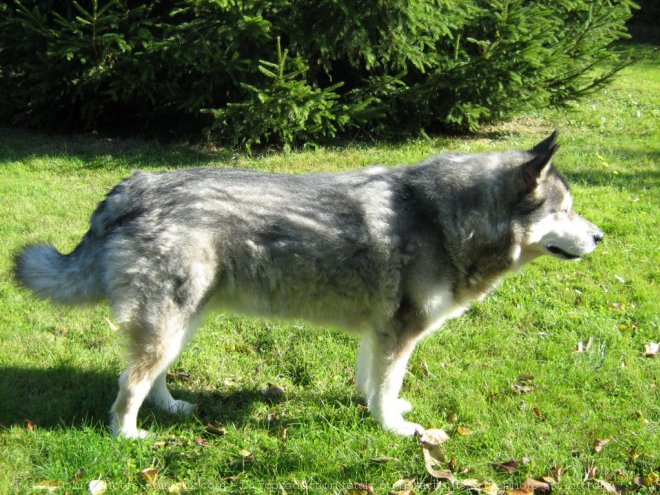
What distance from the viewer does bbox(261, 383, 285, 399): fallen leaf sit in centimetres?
442

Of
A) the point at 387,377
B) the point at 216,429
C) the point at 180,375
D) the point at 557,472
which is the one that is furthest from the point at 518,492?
the point at 180,375

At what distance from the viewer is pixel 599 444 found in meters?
3.90

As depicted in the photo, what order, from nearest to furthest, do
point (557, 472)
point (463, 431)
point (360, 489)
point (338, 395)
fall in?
1. point (360, 489)
2. point (557, 472)
3. point (463, 431)
4. point (338, 395)

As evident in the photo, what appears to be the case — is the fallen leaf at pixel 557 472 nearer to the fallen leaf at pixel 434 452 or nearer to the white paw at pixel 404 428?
the fallen leaf at pixel 434 452

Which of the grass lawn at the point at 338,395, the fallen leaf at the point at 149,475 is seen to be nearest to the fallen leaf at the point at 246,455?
the grass lawn at the point at 338,395

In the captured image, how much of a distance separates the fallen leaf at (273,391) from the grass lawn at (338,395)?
0.06 meters

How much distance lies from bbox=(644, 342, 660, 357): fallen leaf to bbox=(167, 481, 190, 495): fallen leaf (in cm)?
361

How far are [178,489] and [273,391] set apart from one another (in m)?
1.15

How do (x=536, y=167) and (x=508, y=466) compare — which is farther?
(x=536, y=167)

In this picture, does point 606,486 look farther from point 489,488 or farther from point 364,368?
point 364,368

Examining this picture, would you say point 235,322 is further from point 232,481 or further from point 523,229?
point 523,229

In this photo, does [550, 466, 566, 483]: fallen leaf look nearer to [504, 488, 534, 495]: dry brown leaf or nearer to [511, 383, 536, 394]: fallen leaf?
[504, 488, 534, 495]: dry brown leaf

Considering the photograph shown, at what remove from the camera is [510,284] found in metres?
5.97

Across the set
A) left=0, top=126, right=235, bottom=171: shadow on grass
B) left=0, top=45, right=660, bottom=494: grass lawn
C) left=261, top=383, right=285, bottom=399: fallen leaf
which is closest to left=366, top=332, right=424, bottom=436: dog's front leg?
left=0, top=45, right=660, bottom=494: grass lawn
